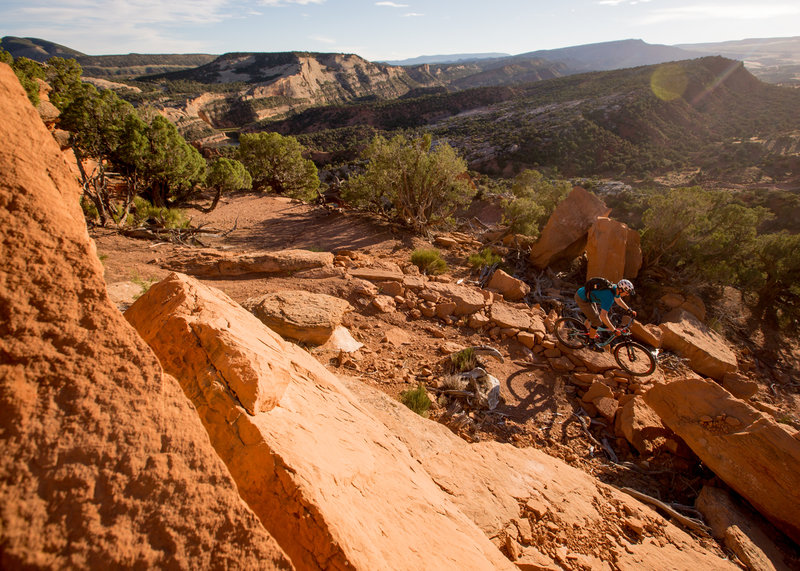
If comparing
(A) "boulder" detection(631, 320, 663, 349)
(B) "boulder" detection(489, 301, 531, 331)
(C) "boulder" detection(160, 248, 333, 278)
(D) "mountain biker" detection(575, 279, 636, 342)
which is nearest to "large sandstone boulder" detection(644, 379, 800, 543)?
(D) "mountain biker" detection(575, 279, 636, 342)

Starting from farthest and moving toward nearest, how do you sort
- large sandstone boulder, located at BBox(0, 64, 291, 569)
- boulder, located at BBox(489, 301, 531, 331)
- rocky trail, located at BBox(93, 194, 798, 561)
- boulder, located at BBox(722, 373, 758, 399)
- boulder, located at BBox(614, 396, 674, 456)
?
boulder, located at BBox(489, 301, 531, 331)
boulder, located at BBox(722, 373, 758, 399)
boulder, located at BBox(614, 396, 674, 456)
rocky trail, located at BBox(93, 194, 798, 561)
large sandstone boulder, located at BBox(0, 64, 291, 569)

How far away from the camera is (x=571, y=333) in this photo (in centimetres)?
676

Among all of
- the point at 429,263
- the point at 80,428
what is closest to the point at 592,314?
the point at 429,263

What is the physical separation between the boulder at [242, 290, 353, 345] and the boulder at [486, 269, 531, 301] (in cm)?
434

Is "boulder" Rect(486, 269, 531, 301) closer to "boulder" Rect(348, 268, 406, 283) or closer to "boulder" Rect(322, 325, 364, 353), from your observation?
"boulder" Rect(348, 268, 406, 283)

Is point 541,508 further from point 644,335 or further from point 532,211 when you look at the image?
point 532,211

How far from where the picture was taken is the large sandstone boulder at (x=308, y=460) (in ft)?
5.60

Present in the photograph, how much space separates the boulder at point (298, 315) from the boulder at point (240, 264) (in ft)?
6.11

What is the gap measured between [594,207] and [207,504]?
443 inches

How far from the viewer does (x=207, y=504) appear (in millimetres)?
1331

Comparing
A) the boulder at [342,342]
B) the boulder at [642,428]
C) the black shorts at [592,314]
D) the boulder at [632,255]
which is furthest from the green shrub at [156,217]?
the boulder at [632,255]

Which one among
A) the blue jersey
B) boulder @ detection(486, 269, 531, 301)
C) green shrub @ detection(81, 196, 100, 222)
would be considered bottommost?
boulder @ detection(486, 269, 531, 301)

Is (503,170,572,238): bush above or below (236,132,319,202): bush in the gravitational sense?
below

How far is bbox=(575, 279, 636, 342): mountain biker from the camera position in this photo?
5895 mm
